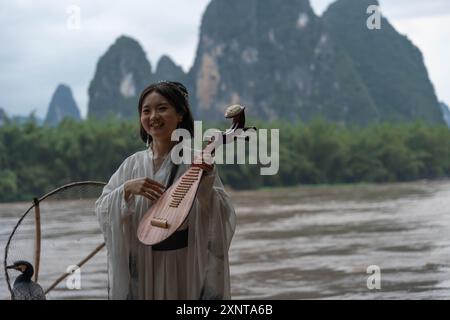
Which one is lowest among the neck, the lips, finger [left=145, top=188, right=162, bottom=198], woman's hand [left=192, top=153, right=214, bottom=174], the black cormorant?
the black cormorant

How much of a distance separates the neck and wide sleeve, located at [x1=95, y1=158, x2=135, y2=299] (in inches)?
3.9

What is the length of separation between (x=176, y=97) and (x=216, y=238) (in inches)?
10.5

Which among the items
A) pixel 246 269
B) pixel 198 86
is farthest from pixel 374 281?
pixel 198 86

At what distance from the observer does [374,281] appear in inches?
229

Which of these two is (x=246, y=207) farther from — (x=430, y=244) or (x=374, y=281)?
(x=374, y=281)

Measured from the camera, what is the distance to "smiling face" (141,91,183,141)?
1592 millimetres

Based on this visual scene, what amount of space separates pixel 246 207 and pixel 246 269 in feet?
35.0

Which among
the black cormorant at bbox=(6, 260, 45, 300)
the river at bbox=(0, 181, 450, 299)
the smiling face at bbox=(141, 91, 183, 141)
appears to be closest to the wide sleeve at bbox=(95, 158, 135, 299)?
the smiling face at bbox=(141, 91, 183, 141)

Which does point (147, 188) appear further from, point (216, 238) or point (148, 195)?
point (216, 238)

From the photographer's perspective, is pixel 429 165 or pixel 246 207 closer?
pixel 246 207

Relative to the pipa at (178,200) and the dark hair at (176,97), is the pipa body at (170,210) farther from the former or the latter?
the dark hair at (176,97)

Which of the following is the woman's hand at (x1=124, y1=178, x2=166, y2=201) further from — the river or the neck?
the river

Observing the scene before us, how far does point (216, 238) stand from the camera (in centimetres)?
157
